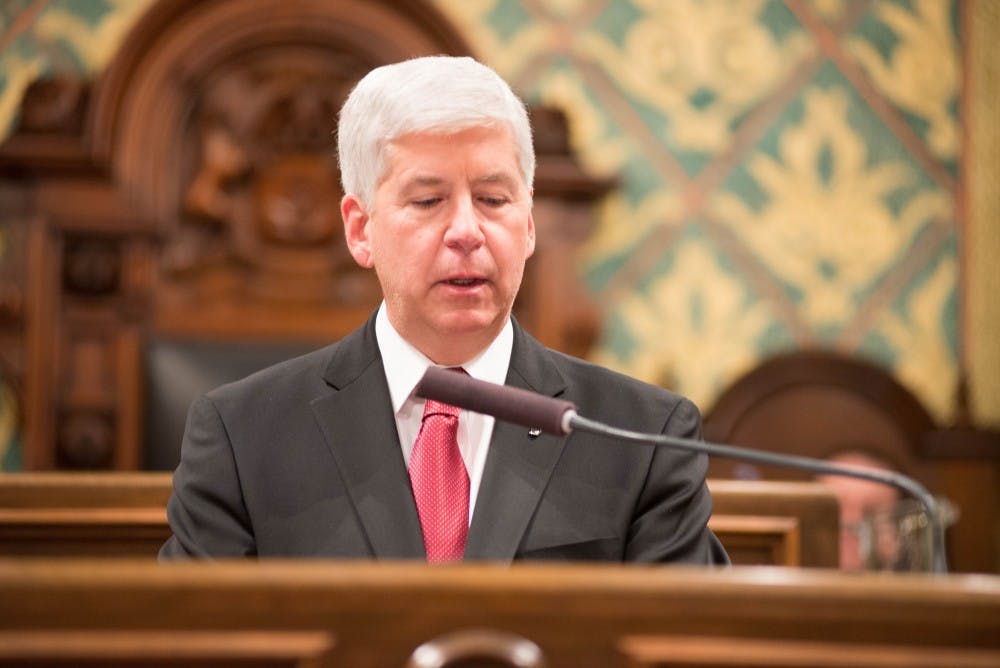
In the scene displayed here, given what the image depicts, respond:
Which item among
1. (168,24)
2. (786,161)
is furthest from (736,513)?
(168,24)

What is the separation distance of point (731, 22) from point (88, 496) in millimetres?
2593

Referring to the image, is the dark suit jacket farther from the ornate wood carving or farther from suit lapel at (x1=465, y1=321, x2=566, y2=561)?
the ornate wood carving

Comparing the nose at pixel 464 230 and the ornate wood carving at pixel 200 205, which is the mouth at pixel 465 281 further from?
the ornate wood carving at pixel 200 205

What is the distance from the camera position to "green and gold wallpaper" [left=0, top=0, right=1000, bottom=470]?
A: 3.67 m

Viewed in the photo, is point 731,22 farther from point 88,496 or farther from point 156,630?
point 156,630

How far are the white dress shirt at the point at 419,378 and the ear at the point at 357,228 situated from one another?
0.09 meters

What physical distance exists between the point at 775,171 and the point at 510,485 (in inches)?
100

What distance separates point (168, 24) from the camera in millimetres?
3514

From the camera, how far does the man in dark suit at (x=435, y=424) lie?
1.40m

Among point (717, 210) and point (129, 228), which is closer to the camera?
point (129, 228)

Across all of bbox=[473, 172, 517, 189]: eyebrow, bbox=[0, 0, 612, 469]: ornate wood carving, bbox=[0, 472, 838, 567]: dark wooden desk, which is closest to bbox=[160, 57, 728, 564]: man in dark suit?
bbox=[473, 172, 517, 189]: eyebrow

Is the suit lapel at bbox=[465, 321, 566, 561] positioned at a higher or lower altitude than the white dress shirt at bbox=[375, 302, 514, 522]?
lower

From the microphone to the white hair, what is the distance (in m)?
0.35

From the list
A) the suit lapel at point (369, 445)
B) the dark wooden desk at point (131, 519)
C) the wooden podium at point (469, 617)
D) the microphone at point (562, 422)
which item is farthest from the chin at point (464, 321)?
the wooden podium at point (469, 617)
